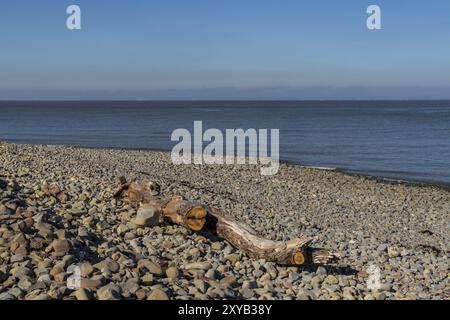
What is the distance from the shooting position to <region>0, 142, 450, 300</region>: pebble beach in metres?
6.38

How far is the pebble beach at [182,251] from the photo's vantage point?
6383 millimetres

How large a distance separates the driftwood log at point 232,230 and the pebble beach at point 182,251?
0.15 meters

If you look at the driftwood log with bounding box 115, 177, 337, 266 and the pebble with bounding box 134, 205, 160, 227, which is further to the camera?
the pebble with bounding box 134, 205, 160, 227

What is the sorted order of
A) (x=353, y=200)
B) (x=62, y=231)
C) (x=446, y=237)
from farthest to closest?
(x=353, y=200), (x=446, y=237), (x=62, y=231)

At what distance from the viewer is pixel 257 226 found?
1160 cm

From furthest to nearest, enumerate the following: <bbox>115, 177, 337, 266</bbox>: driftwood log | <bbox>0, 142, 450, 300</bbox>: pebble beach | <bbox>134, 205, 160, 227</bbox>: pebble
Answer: <bbox>134, 205, 160, 227</bbox>: pebble, <bbox>115, 177, 337, 266</bbox>: driftwood log, <bbox>0, 142, 450, 300</bbox>: pebble beach

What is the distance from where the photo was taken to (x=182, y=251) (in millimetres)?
8461

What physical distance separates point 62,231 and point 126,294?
2230 mm

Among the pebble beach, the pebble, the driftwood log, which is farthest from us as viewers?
the pebble

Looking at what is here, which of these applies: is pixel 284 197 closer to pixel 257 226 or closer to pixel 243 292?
pixel 257 226

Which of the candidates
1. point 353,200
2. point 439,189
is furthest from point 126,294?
point 439,189

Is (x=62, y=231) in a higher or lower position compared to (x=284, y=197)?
higher

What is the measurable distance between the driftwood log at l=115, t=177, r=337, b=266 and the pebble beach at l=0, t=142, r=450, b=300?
15 cm

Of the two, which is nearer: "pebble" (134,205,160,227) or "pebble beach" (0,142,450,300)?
"pebble beach" (0,142,450,300)
